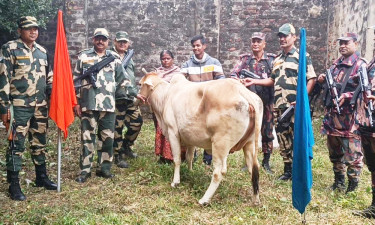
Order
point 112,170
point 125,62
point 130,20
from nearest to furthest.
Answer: point 112,170 < point 125,62 < point 130,20

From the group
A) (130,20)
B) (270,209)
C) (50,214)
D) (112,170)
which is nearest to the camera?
(50,214)

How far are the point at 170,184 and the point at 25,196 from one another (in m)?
1.86

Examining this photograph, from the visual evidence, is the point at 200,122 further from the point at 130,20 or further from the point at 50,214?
the point at 130,20

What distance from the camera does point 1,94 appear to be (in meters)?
4.47

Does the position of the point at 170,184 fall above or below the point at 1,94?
below

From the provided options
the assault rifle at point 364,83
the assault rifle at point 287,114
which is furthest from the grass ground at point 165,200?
the assault rifle at point 364,83

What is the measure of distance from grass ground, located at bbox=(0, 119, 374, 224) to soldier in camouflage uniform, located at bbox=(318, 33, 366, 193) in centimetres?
42

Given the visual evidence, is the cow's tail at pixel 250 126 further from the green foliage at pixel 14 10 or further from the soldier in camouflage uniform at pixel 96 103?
the green foliage at pixel 14 10

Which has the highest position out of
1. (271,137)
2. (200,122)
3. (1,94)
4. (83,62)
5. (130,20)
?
(130,20)

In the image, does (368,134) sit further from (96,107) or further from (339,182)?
(96,107)

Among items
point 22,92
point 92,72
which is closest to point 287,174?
point 92,72

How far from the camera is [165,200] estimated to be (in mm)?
4598

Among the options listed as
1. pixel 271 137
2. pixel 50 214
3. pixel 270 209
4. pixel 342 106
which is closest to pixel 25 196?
pixel 50 214

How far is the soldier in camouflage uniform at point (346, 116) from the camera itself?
15.7ft
